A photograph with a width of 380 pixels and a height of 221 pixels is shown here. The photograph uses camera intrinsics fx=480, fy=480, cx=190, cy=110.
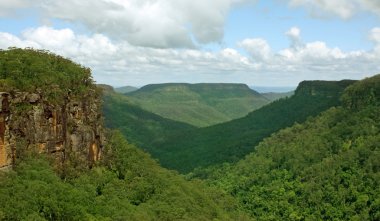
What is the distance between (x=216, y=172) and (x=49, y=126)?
92903 mm

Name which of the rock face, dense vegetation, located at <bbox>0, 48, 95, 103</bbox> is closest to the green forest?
dense vegetation, located at <bbox>0, 48, 95, 103</bbox>

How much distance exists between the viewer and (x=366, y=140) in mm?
104688

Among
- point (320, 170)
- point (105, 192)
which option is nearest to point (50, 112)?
point (105, 192)

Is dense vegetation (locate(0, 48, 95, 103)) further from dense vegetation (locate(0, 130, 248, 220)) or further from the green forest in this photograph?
dense vegetation (locate(0, 130, 248, 220))

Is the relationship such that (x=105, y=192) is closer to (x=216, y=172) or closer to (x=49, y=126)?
(x=49, y=126)

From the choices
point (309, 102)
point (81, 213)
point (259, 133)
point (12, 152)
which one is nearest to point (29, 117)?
point (12, 152)

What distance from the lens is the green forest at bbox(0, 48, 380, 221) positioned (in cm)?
4656

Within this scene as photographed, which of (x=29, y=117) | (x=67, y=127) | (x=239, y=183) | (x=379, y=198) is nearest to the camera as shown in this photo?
(x=29, y=117)

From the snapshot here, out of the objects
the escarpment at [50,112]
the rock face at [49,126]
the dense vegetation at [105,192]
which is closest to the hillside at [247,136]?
the dense vegetation at [105,192]

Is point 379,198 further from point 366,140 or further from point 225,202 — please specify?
point 225,202

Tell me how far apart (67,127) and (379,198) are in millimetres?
60741

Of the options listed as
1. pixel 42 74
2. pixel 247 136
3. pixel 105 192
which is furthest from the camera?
pixel 247 136

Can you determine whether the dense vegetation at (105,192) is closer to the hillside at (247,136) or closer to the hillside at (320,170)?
the hillside at (320,170)

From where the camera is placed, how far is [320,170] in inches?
4141
